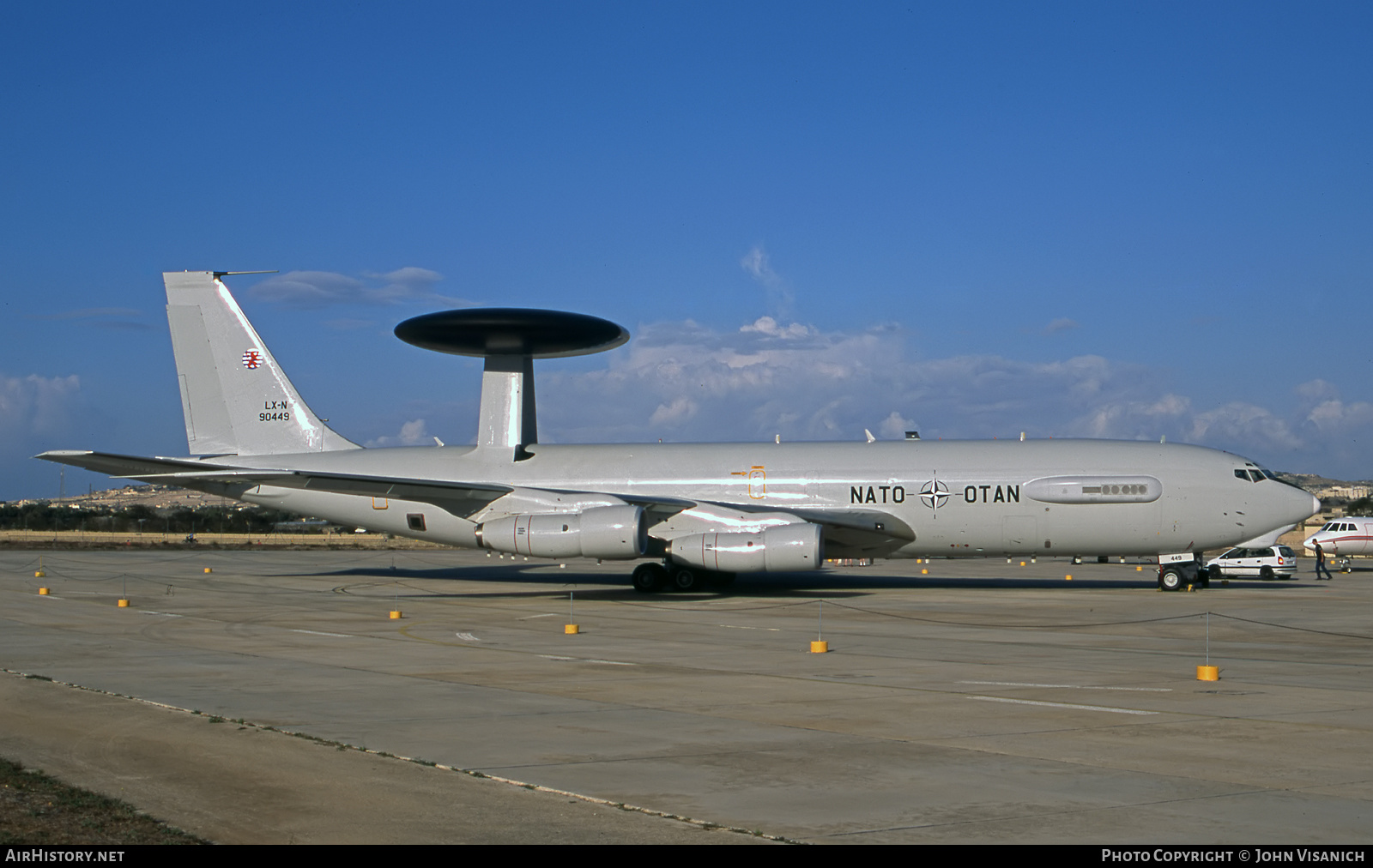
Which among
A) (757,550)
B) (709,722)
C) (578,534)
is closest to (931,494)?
(757,550)

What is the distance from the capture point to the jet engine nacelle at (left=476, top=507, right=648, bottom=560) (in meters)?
29.3

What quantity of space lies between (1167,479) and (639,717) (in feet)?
73.7

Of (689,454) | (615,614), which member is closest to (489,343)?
(689,454)

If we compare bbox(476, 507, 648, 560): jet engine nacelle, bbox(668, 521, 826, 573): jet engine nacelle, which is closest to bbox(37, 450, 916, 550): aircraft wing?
bbox(668, 521, 826, 573): jet engine nacelle

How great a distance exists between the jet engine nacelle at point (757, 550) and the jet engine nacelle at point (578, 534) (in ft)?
4.56

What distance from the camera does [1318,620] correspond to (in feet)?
76.3

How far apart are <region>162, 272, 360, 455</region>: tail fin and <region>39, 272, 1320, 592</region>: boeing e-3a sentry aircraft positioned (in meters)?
0.06

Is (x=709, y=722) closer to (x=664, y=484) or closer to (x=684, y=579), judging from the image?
(x=684, y=579)

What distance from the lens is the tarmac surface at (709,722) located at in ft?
24.2

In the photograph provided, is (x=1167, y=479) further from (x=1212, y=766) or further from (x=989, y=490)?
(x=1212, y=766)

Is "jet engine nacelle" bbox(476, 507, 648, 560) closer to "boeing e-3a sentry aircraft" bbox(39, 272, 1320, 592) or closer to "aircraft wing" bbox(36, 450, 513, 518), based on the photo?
"boeing e-3a sentry aircraft" bbox(39, 272, 1320, 592)

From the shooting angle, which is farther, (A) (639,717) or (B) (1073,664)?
(B) (1073,664)

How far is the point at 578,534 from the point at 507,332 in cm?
977

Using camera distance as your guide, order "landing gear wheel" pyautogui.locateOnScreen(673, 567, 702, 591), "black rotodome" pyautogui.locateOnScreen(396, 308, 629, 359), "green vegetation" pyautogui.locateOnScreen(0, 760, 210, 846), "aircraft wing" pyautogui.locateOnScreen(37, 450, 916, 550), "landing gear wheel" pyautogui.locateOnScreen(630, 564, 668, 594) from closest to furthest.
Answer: "green vegetation" pyautogui.locateOnScreen(0, 760, 210, 846) → "aircraft wing" pyautogui.locateOnScreen(37, 450, 916, 550) → "landing gear wheel" pyautogui.locateOnScreen(630, 564, 668, 594) → "landing gear wheel" pyautogui.locateOnScreen(673, 567, 702, 591) → "black rotodome" pyautogui.locateOnScreen(396, 308, 629, 359)
